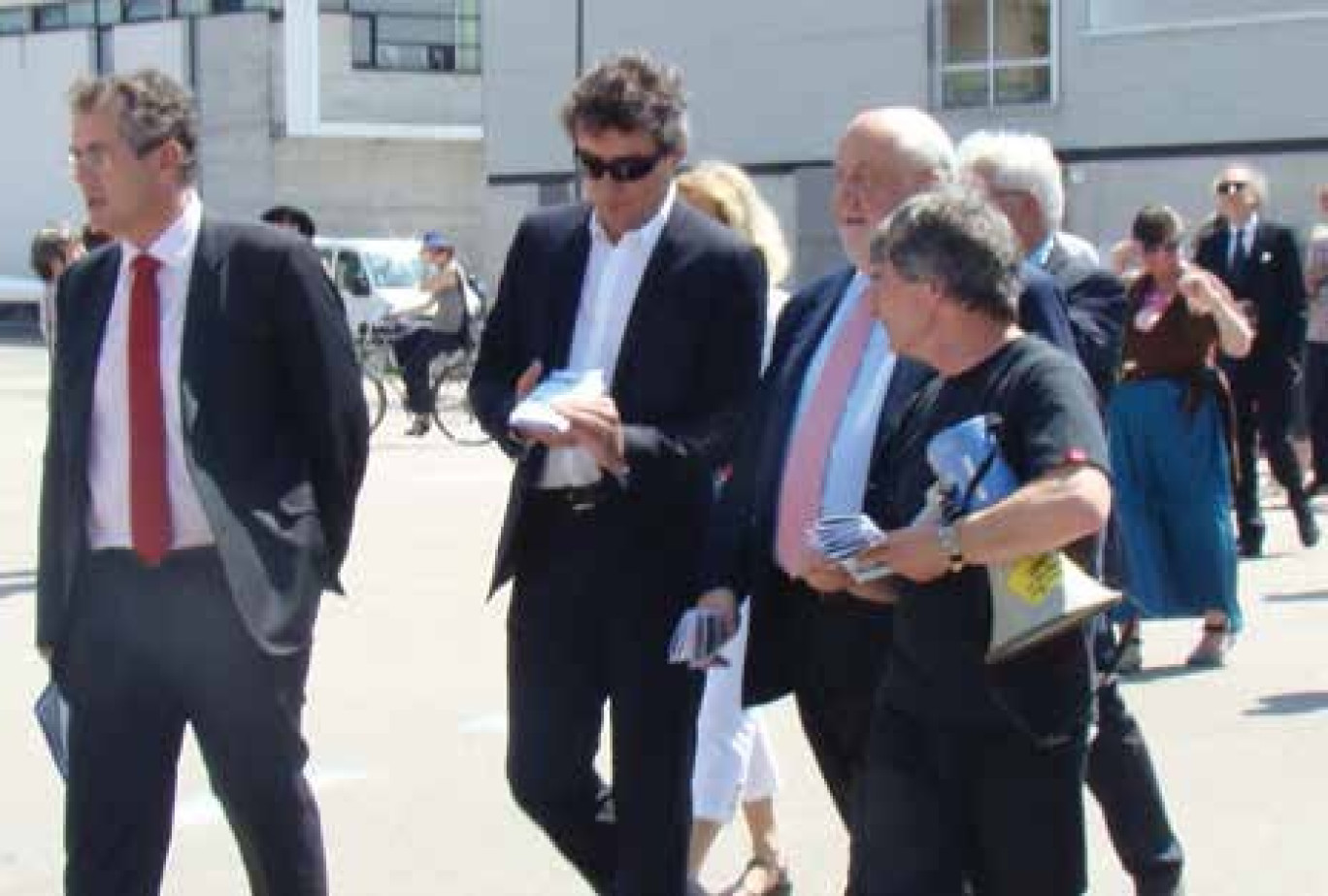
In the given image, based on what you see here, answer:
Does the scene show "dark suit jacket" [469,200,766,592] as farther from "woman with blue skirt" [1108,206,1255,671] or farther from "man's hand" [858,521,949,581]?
"woman with blue skirt" [1108,206,1255,671]

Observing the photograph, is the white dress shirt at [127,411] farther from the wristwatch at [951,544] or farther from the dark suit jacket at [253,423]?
the wristwatch at [951,544]

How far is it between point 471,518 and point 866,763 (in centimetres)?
1079

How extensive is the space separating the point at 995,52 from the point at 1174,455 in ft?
83.1

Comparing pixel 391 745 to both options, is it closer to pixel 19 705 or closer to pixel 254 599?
pixel 19 705

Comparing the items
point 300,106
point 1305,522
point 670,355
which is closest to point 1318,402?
point 1305,522

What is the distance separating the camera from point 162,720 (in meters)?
4.71

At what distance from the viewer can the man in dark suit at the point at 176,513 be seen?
4633 millimetres

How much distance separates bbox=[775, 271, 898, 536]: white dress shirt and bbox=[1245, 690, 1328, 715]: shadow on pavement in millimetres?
4221

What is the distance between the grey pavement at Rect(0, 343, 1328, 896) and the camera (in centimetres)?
644

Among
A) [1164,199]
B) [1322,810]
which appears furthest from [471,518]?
[1164,199]

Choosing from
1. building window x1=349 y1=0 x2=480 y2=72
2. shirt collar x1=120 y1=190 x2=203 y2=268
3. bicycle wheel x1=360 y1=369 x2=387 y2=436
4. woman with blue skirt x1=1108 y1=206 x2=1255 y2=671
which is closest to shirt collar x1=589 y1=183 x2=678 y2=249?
shirt collar x1=120 y1=190 x2=203 y2=268

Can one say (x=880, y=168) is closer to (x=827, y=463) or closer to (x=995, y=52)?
(x=827, y=463)

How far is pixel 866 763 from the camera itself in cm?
427

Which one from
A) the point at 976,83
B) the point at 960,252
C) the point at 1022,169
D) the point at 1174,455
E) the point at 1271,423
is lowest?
the point at 1271,423
